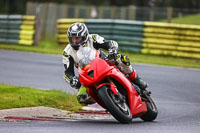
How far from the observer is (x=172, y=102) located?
11.1 metres

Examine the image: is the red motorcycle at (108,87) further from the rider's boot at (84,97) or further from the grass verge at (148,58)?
the grass verge at (148,58)

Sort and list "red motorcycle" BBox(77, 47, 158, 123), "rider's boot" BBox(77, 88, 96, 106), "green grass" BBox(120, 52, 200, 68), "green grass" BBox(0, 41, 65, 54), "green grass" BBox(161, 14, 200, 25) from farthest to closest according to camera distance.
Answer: "green grass" BBox(161, 14, 200, 25) → "green grass" BBox(0, 41, 65, 54) → "green grass" BBox(120, 52, 200, 68) → "rider's boot" BBox(77, 88, 96, 106) → "red motorcycle" BBox(77, 47, 158, 123)

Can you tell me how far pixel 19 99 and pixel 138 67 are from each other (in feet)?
23.8

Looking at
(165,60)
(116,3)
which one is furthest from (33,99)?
(116,3)

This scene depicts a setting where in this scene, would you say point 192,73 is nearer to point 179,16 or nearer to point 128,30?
point 128,30

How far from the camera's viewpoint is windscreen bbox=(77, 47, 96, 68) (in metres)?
7.71

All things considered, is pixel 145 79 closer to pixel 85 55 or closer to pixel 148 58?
pixel 148 58

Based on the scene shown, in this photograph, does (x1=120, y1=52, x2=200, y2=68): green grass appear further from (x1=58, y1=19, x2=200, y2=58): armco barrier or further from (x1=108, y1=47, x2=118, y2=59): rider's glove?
(x1=108, y1=47, x2=118, y2=59): rider's glove

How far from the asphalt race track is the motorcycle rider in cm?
57

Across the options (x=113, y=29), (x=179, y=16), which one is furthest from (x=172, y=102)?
(x=179, y=16)

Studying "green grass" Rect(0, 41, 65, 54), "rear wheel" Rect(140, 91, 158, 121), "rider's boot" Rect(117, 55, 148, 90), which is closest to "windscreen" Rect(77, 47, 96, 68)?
"rider's boot" Rect(117, 55, 148, 90)

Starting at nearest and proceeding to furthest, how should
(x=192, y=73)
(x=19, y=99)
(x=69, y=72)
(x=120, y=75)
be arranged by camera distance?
(x=120, y=75), (x=69, y=72), (x=19, y=99), (x=192, y=73)

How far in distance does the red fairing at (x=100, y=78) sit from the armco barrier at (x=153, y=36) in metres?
11.7

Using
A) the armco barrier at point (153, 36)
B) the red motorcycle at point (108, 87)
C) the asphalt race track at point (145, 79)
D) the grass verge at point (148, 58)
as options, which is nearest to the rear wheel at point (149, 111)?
the asphalt race track at point (145, 79)
